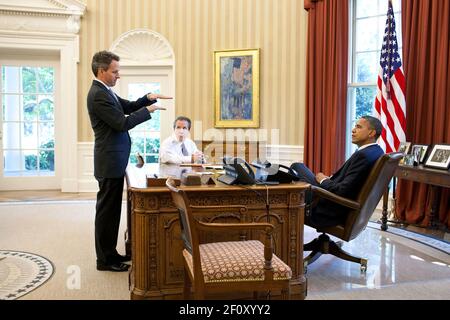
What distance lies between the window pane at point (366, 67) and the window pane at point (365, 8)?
564 mm

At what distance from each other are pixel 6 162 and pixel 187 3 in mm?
4137

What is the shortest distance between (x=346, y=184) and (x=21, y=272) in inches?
103

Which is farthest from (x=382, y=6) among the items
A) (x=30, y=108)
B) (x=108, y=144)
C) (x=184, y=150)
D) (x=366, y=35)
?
(x=30, y=108)

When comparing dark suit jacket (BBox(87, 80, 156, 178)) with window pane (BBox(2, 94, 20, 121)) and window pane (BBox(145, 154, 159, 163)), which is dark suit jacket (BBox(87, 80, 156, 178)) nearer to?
window pane (BBox(145, 154, 159, 163))

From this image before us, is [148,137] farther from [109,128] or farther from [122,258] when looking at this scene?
[109,128]

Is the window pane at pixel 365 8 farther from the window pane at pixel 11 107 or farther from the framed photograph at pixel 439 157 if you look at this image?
the window pane at pixel 11 107

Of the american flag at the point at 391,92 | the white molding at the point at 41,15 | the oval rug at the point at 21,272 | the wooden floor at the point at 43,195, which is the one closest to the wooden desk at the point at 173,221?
the oval rug at the point at 21,272

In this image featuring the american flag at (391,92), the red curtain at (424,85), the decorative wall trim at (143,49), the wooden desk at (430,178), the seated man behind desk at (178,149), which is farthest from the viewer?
the decorative wall trim at (143,49)

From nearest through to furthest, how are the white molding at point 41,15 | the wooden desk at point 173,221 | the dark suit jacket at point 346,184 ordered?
the wooden desk at point 173,221, the dark suit jacket at point 346,184, the white molding at point 41,15

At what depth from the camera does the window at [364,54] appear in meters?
6.14

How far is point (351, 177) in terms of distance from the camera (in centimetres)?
331

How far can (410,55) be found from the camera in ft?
17.3

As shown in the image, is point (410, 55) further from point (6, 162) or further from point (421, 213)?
point (6, 162)
